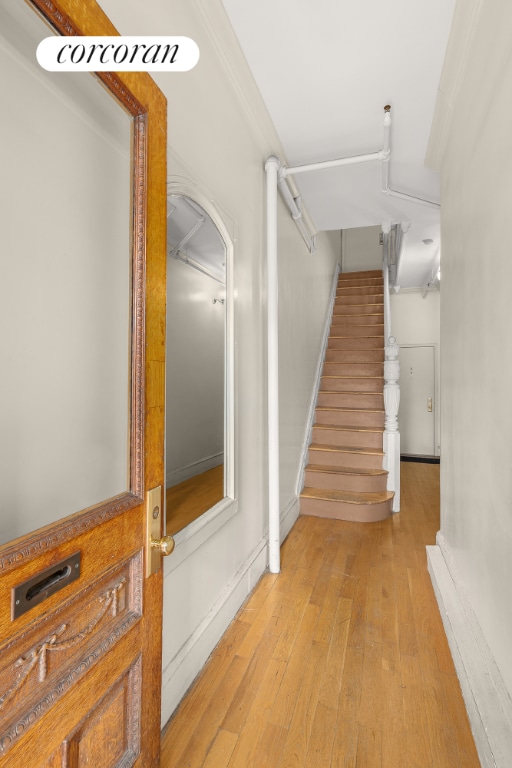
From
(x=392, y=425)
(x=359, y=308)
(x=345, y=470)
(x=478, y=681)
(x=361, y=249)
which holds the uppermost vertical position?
(x=361, y=249)

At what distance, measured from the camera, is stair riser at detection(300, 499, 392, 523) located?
356cm

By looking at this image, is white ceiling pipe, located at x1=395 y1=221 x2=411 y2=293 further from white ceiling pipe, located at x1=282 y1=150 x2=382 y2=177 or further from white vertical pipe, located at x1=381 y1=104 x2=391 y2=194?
white ceiling pipe, located at x1=282 y1=150 x2=382 y2=177

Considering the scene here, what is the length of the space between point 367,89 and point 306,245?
1.98 metres

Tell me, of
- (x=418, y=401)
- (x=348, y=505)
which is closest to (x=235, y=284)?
(x=348, y=505)

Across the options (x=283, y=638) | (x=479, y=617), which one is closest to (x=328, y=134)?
(x=479, y=617)

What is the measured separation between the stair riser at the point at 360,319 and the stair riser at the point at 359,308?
13 cm

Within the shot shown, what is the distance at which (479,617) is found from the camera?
1.64 m

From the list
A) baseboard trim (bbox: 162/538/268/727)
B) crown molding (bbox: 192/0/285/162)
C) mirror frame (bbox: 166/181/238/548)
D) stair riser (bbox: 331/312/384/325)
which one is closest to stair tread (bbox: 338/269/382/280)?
stair riser (bbox: 331/312/384/325)

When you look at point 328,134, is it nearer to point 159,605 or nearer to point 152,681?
point 159,605

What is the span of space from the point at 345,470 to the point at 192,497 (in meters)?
2.58

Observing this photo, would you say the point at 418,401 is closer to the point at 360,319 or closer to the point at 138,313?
the point at 360,319

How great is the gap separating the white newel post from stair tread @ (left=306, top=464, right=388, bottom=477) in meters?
0.11

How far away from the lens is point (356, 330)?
5.96 metres

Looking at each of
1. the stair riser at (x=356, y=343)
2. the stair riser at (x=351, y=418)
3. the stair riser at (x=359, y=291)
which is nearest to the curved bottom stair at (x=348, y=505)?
the stair riser at (x=351, y=418)
